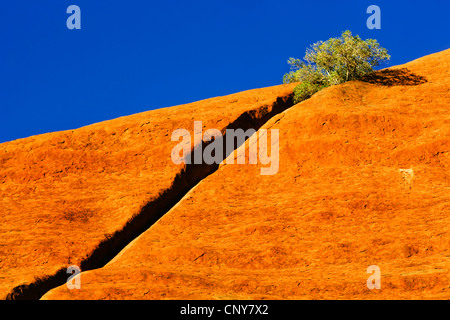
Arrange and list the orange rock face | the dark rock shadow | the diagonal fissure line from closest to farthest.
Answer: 1. the orange rock face
2. the diagonal fissure line
3. the dark rock shadow

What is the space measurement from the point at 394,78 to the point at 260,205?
54.8ft

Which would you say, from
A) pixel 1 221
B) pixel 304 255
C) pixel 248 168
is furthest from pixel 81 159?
pixel 304 255

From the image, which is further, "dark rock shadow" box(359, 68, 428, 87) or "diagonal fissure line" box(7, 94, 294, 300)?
"dark rock shadow" box(359, 68, 428, 87)

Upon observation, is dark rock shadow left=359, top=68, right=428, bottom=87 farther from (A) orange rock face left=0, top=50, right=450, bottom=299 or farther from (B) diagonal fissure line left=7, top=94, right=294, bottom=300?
(B) diagonal fissure line left=7, top=94, right=294, bottom=300

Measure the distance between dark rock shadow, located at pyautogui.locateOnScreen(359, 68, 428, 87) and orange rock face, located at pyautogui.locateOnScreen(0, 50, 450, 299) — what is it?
43 cm

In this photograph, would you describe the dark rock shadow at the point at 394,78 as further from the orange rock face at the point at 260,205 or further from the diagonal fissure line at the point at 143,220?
the diagonal fissure line at the point at 143,220

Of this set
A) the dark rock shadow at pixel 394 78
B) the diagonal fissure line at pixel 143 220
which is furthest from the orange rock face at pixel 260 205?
the dark rock shadow at pixel 394 78

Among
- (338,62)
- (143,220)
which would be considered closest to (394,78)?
(338,62)

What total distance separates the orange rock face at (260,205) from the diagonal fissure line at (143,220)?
291 mm

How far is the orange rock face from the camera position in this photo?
1581 cm

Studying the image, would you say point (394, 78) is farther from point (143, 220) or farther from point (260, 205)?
→ point (143, 220)

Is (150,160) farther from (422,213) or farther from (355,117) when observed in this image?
(422,213)

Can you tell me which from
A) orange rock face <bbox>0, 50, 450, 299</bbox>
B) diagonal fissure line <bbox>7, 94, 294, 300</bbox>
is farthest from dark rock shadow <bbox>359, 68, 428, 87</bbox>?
diagonal fissure line <bbox>7, 94, 294, 300</bbox>
